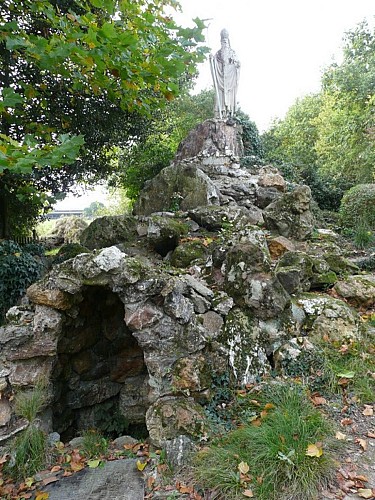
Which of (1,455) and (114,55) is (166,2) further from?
(1,455)

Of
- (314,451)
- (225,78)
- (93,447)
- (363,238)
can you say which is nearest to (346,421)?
(314,451)

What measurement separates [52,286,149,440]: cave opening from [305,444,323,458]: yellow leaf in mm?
2996

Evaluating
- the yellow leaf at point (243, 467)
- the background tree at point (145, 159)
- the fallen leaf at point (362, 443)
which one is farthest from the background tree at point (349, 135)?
the yellow leaf at point (243, 467)

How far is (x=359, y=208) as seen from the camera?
29.7ft

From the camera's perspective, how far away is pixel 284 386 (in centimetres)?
380

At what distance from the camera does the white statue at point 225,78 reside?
39.7 feet

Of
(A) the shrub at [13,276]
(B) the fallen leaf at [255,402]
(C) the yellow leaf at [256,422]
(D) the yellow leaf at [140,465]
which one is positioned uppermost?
(A) the shrub at [13,276]

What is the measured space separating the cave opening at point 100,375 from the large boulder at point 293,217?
3754 mm

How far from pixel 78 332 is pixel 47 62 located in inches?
138

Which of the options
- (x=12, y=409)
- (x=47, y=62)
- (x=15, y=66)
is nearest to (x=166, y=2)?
(x=47, y=62)

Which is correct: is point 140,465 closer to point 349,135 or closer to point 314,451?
point 314,451

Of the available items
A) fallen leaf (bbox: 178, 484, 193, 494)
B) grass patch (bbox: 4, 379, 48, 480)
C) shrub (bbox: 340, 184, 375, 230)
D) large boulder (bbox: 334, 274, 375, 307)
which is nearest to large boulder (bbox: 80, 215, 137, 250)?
grass patch (bbox: 4, 379, 48, 480)

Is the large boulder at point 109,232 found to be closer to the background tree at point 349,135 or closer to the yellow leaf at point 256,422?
the yellow leaf at point 256,422

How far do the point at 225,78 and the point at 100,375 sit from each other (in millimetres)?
10650
